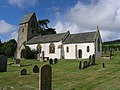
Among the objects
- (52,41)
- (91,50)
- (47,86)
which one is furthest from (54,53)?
(47,86)

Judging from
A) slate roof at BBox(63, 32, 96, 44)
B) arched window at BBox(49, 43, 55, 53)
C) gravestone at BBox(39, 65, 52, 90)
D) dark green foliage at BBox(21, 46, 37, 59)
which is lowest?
gravestone at BBox(39, 65, 52, 90)

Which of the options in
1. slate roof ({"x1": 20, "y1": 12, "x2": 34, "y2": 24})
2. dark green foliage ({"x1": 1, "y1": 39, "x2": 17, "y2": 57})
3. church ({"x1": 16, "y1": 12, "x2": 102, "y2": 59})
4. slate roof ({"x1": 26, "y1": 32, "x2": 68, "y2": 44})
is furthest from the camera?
dark green foliage ({"x1": 1, "y1": 39, "x2": 17, "y2": 57})

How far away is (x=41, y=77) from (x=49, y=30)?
87316mm

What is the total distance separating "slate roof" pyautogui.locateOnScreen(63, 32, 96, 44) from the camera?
5433cm

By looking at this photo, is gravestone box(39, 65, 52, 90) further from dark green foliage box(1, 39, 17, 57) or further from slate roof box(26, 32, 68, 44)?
dark green foliage box(1, 39, 17, 57)

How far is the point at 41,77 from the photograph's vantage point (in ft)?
43.6

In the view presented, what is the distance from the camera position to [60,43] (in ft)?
196

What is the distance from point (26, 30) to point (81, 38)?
22497mm

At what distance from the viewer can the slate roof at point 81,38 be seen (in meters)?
54.3

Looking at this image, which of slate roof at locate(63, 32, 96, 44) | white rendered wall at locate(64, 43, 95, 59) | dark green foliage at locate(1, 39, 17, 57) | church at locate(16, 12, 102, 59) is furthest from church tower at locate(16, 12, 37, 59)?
white rendered wall at locate(64, 43, 95, 59)

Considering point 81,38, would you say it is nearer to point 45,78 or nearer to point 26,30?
point 26,30

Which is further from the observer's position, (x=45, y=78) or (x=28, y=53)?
(x=28, y=53)

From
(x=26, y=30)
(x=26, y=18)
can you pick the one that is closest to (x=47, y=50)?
(x=26, y=30)

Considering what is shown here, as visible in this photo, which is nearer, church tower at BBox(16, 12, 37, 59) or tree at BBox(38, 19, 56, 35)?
church tower at BBox(16, 12, 37, 59)
